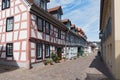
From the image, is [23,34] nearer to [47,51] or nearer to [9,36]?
[9,36]

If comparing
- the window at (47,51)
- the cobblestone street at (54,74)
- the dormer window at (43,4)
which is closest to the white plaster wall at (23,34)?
the cobblestone street at (54,74)

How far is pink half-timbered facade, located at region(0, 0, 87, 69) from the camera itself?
14125mm

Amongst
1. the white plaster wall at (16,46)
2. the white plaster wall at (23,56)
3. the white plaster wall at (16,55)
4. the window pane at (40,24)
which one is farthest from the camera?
the window pane at (40,24)

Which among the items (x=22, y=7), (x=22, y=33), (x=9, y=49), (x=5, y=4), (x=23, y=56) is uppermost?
(x=5, y=4)

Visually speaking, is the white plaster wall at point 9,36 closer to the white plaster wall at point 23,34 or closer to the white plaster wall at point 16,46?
the white plaster wall at point 16,46

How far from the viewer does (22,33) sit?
1445cm

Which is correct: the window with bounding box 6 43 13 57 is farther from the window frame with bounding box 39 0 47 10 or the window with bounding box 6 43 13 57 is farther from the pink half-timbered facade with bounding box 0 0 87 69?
the window frame with bounding box 39 0 47 10

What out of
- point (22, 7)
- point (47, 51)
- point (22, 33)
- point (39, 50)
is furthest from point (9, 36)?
point (47, 51)

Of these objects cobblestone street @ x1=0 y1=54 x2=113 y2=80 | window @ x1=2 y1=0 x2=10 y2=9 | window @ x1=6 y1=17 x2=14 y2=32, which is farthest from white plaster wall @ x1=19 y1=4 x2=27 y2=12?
cobblestone street @ x1=0 y1=54 x2=113 y2=80

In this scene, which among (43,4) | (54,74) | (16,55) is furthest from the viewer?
(43,4)

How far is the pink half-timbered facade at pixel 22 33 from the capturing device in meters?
14.1

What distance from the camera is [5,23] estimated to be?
16.1m

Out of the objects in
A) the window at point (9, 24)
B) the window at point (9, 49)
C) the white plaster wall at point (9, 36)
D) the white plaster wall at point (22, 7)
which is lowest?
the window at point (9, 49)

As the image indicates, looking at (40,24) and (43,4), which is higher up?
(43,4)
